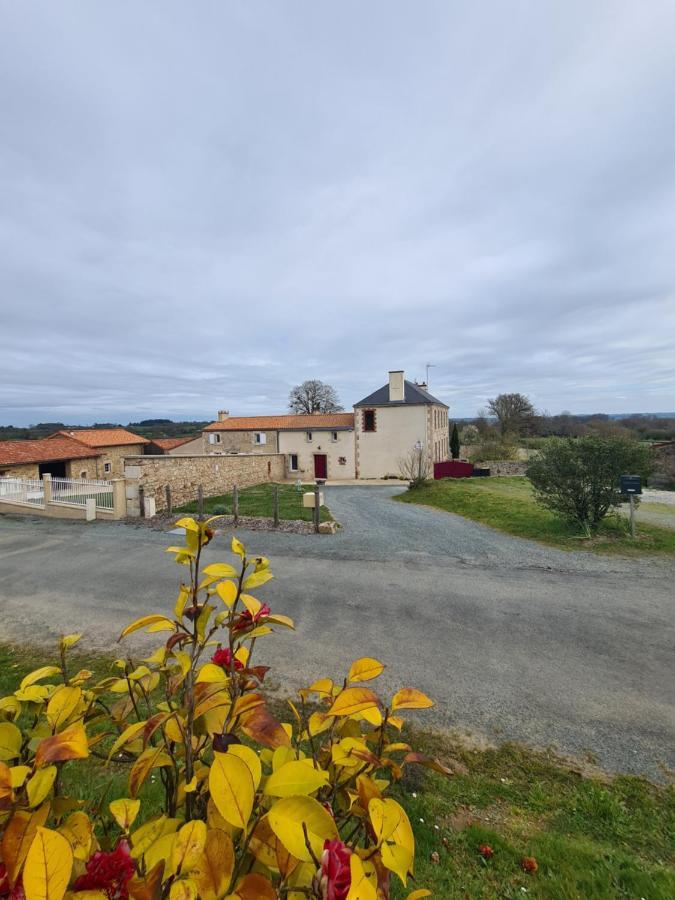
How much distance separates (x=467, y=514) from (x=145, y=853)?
1562 cm

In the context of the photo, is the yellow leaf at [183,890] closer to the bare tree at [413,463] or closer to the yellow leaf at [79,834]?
the yellow leaf at [79,834]

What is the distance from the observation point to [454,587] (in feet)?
25.4

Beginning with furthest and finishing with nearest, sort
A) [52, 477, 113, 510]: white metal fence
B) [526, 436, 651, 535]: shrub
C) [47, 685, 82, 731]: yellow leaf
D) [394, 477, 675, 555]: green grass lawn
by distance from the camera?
[52, 477, 113, 510]: white metal fence → [526, 436, 651, 535]: shrub → [394, 477, 675, 555]: green grass lawn → [47, 685, 82, 731]: yellow leaf

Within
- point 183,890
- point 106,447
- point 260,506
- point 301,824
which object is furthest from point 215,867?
point 106,447

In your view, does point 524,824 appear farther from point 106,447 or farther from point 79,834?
point 106,447

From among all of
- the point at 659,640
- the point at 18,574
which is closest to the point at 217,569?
the point at 659,640

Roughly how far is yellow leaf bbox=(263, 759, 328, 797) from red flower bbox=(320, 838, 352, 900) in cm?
10

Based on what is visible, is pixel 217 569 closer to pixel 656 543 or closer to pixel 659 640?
pixel 659 640

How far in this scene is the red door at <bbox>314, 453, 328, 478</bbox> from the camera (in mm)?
31406

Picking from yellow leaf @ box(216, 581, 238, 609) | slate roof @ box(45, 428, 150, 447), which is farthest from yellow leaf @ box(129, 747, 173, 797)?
slate roof @ box(45, 428, 150, 447)

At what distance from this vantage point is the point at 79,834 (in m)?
0.92

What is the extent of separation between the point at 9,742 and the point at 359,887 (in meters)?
0.98

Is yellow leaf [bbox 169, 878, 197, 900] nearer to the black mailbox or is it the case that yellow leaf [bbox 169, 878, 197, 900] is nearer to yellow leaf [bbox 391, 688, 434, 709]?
yellow leaf [bbox 391, 688, 434, 709]

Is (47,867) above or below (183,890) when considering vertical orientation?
above
